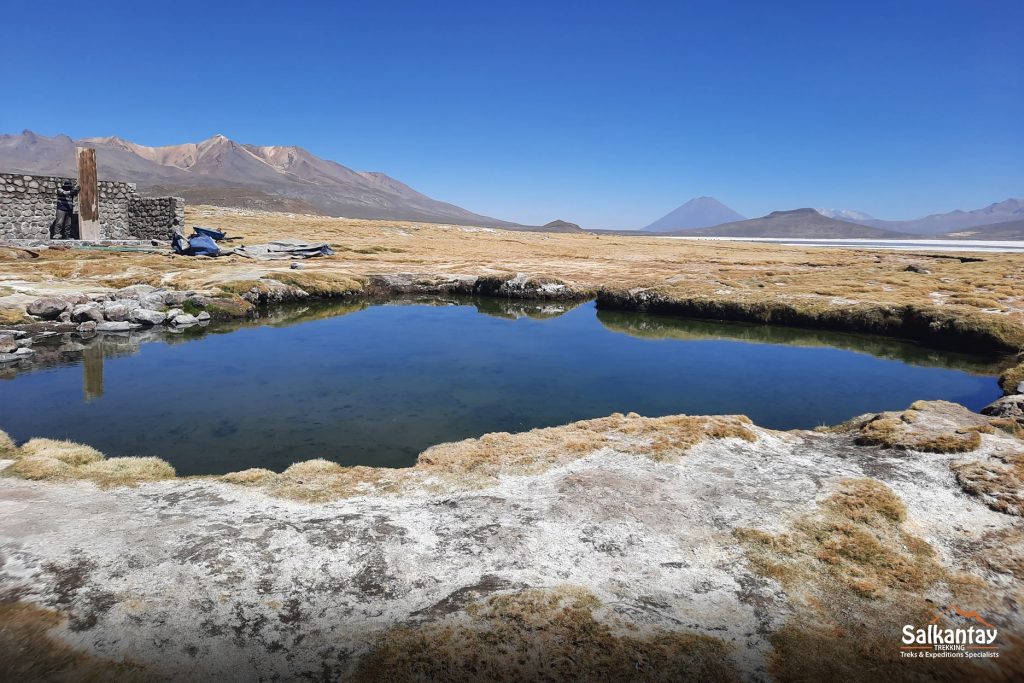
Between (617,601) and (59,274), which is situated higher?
(59,274)

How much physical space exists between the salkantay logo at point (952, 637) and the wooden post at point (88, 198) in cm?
4653

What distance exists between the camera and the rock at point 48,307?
86.3 ft

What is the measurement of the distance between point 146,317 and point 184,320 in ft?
5.41

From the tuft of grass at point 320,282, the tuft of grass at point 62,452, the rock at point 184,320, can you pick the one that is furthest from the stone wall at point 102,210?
the tuft of grass at point 62,452

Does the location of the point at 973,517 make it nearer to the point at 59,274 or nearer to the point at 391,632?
the point at 391,632

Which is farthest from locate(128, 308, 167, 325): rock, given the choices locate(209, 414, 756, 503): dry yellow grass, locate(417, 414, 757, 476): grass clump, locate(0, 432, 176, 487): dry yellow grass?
locate(417, 414, 757, 476): grass clump

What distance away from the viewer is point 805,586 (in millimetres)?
7566

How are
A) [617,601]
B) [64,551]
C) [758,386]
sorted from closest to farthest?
[617,601]
[64,551]
[758,386]

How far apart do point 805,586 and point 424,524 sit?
18.2 ft

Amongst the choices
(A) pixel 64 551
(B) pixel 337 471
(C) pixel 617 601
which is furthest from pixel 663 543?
(A) pixel 64 551

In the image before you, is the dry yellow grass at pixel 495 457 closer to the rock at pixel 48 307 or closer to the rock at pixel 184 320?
the rock at pixel 184 320

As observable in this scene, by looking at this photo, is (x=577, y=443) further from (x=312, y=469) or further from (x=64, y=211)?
(x=64, y=211)

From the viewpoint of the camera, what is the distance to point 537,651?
6277 mm

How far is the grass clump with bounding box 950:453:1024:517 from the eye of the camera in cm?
938
